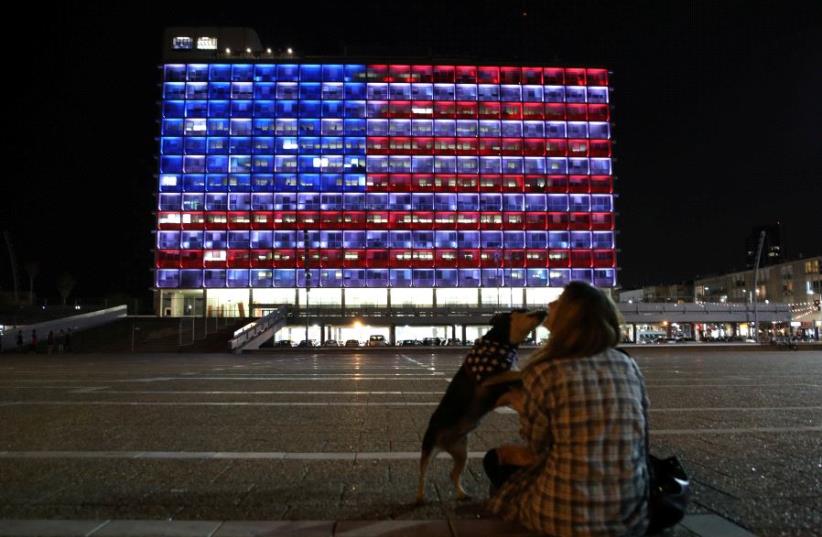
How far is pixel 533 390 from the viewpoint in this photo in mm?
3416

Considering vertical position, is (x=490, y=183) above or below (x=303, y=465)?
above

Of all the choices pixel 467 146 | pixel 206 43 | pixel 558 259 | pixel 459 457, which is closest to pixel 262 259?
pixel 467 146

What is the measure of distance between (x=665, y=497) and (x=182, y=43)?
107 m

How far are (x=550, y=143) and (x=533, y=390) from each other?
9428 centimetres

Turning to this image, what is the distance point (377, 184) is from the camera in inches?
3590

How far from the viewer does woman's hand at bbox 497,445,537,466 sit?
379 cm

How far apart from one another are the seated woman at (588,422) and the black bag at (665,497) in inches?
4.1

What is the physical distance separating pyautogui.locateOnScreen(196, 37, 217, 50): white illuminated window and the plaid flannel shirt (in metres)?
106

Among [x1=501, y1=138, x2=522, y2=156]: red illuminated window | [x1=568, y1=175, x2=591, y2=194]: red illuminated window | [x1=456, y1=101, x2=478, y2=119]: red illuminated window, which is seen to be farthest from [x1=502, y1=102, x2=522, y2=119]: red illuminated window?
[x1=568, y1=175, x2=591, y2=194]: red illuminated window

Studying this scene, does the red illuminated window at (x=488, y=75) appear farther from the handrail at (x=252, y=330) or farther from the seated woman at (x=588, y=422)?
the seated woman at (x=588, y=422)

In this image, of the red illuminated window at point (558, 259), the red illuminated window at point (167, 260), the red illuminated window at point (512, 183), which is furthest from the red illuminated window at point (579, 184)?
the red illuminated window at point (167, 260)

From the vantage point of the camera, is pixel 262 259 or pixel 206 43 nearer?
pixel 262 259

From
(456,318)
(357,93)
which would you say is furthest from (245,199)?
(456,318)

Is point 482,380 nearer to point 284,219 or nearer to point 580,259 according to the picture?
point 284,219
